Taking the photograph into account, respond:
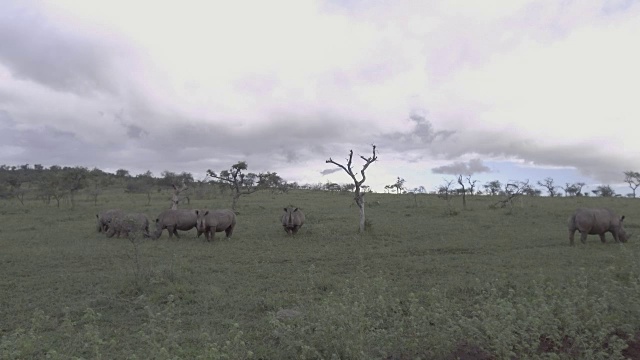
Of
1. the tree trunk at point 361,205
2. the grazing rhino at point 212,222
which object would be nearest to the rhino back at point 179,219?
the grazing rhino at point 212,222

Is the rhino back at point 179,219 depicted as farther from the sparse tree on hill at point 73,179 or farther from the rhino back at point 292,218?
the sparse tree on hill at point 73,179

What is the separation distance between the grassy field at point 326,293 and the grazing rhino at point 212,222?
2.30ft

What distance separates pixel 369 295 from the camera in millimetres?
9469

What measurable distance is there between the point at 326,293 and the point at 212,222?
10.2 metres

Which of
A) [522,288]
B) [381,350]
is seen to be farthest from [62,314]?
[522,288]

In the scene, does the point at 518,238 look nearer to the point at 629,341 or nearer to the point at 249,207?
the point at 629,341

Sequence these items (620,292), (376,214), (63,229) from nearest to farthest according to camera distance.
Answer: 1. (620,292)
2. (63,229)
3. (376,214)

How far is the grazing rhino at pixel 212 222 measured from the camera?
19.6 meters

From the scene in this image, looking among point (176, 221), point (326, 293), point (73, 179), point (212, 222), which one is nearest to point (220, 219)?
point (212, 222)

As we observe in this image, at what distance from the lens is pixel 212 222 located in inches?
772

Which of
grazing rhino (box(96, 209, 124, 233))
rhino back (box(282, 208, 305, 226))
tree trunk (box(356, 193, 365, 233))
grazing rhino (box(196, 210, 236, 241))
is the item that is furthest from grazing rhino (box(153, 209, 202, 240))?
tree trunk (box(356, 193, 365, 233))

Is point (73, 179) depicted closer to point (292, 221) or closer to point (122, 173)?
point (292, 221)

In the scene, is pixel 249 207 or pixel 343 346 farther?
pixel 249 207

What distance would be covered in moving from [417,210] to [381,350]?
26.3 meters
